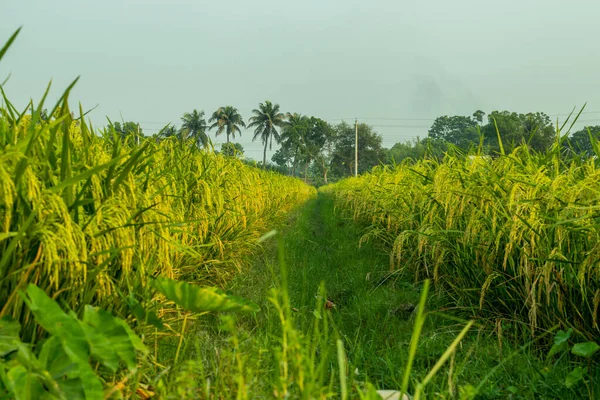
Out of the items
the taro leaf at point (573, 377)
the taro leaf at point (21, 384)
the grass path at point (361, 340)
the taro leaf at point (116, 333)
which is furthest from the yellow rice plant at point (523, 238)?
the taro leaf at point (21, 384)

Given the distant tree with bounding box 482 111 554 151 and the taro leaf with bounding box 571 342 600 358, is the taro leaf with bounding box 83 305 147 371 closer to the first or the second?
the taro leaf with bounding box 571 342 600 358

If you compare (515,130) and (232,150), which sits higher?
(515,130)

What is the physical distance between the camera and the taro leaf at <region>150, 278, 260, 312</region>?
125 cm

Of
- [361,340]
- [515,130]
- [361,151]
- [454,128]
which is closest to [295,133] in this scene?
[361,151]

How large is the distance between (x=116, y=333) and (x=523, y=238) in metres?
2.10

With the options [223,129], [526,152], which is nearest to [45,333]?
[526,152]

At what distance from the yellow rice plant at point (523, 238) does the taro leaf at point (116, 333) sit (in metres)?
1.70

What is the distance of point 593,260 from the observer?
1.91 m

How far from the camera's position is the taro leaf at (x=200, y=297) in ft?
4.10

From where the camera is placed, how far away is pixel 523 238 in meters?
2.29

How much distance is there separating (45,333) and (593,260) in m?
2.25

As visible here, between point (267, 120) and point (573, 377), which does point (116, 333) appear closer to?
point (573, 377)

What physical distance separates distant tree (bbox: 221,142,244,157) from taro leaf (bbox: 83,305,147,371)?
12.8 ft

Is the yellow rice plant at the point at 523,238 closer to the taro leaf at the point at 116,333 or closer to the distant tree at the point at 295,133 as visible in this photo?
the taro leaf at the point at 116,333
